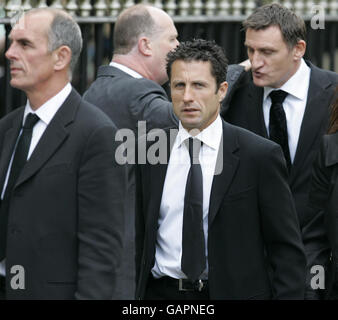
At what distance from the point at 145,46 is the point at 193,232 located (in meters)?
2.13

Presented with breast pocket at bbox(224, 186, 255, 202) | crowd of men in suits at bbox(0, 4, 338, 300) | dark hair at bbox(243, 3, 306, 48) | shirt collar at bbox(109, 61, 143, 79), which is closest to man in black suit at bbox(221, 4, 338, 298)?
dark hair at bbox(243, 3, 306, 48)

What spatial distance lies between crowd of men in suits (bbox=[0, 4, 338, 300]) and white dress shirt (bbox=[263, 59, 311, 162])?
637mm

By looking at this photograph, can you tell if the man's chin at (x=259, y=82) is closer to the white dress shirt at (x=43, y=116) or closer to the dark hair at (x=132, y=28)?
the dark hair at (x=132, y=28)

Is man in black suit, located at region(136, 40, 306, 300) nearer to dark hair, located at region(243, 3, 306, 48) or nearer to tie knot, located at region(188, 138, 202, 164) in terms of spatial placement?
tie knot, located at region(188, 138, 202, 164)

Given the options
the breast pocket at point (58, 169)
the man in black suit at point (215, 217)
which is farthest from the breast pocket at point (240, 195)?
the breast pocket at point (58, 169)

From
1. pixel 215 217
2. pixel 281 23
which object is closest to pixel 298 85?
pixel 281 23

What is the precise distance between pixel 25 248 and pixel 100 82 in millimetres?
2112

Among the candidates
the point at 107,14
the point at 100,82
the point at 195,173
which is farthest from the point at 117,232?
the point at 107,14

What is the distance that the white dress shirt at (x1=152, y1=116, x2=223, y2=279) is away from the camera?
16.1 ft

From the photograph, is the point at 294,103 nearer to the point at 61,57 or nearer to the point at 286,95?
the point at 286,95

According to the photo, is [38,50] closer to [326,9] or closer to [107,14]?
[107,14]

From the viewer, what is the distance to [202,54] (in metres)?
5.18

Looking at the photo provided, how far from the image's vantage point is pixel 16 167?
15.3 ft

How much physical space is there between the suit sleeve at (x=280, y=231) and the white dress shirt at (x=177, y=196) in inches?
10.0
